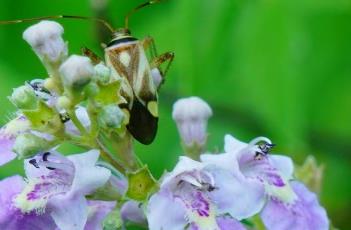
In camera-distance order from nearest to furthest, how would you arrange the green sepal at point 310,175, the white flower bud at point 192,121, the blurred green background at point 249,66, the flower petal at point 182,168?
the flower petal at point 182,168 → the white flower bud at point 192,121 → the green sepal at point 310,175 → the blurred green background at point 249,66

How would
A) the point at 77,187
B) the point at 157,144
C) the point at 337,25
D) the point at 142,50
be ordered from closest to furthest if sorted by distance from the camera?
1. the point at 77,187
2. the point at 142,50
3. the point at 157,144
4. the point at 337,25

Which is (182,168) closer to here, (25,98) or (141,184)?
(141,184)

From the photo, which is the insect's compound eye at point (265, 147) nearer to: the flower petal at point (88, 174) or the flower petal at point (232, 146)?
the flower petal at point (232, 146)

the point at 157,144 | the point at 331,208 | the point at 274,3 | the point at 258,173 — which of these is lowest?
the point at 331,208

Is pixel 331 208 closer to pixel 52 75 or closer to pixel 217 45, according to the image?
pixel 217 45

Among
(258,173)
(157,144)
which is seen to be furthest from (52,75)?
(157,144)

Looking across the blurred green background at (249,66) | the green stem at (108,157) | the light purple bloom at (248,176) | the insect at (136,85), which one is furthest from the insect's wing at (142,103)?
the blurred green background at (249,66)

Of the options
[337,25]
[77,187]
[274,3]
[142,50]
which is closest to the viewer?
[77,187]

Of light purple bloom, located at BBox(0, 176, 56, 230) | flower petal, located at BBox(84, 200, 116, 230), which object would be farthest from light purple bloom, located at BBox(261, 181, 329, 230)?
light purple bloom, located at BBox(0, 176, 56, 230)
